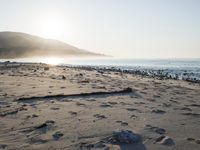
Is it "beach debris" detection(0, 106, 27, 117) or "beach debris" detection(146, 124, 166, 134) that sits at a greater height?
"beach debris" detection(146, 124, 166, 134)

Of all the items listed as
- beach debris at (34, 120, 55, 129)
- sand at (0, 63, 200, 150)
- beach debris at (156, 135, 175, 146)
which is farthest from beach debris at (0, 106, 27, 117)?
beach debris at (156, 135, 175, 146)

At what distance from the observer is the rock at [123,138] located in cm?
520

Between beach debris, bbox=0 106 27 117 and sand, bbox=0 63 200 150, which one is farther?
beach debris, bbox=0 106 27 117

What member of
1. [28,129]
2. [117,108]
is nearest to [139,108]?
[117,108]

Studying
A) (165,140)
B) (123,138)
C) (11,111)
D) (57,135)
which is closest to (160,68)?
(11,111)

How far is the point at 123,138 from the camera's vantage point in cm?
522

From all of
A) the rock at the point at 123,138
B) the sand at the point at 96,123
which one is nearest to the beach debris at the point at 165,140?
the sand at the point at 96,123

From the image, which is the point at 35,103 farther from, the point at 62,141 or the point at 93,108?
the point at 62,141

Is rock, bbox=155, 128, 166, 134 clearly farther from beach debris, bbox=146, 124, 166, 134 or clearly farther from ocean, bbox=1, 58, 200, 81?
ocean, bbox=1, 58, 200, 81

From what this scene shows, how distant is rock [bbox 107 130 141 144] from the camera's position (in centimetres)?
520

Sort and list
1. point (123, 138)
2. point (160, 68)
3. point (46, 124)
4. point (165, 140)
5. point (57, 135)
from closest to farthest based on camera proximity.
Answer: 1. point (123, 138)
2. point (165, 140)
3. point (57, 135)
4. point (46, 124)
5. point (160, 68)

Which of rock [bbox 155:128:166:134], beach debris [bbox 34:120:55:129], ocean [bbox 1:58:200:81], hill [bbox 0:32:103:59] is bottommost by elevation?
ocean [bbox 1:58:200:81]

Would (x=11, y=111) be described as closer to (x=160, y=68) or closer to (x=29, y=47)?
(x=160, y=68)

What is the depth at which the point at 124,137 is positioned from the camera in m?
5.23
